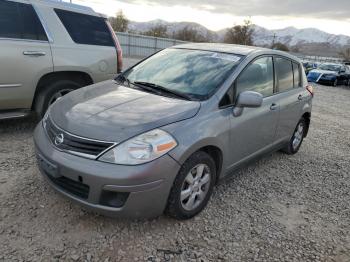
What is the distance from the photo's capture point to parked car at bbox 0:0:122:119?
4.50 meters

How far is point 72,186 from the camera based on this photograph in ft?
9.14

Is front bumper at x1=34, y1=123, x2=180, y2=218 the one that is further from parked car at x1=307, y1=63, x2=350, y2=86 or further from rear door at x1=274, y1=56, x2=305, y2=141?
parked car at x1=307, y1=63, x2=350, y2=86

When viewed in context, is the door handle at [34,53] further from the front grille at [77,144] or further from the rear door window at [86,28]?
the front grille at [77,144]

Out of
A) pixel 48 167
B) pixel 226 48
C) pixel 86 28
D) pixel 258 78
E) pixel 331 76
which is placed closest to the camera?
pixel 48 167

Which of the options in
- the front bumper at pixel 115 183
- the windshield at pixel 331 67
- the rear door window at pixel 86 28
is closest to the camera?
the front bumper at pixel 115 183

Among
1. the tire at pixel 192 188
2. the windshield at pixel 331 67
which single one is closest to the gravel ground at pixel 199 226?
the tire at pixel 192 188

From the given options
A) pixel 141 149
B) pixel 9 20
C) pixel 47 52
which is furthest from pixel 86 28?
pixel 141 149

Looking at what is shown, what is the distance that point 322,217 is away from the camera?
3650 millimetres

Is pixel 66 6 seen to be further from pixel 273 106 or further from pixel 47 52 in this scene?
pixel 273 106

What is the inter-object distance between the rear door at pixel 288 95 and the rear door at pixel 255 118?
0.19 meters

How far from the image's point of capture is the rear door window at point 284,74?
4423 mm

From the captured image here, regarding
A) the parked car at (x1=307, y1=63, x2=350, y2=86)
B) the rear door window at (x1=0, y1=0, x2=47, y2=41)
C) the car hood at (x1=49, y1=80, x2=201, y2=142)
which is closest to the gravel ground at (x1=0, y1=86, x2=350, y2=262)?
the car hood at (x1=49, y1=80, x2=201, y2=142)

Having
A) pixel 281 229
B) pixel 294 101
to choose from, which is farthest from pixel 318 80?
pixel 281 229

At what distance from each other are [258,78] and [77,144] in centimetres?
229
